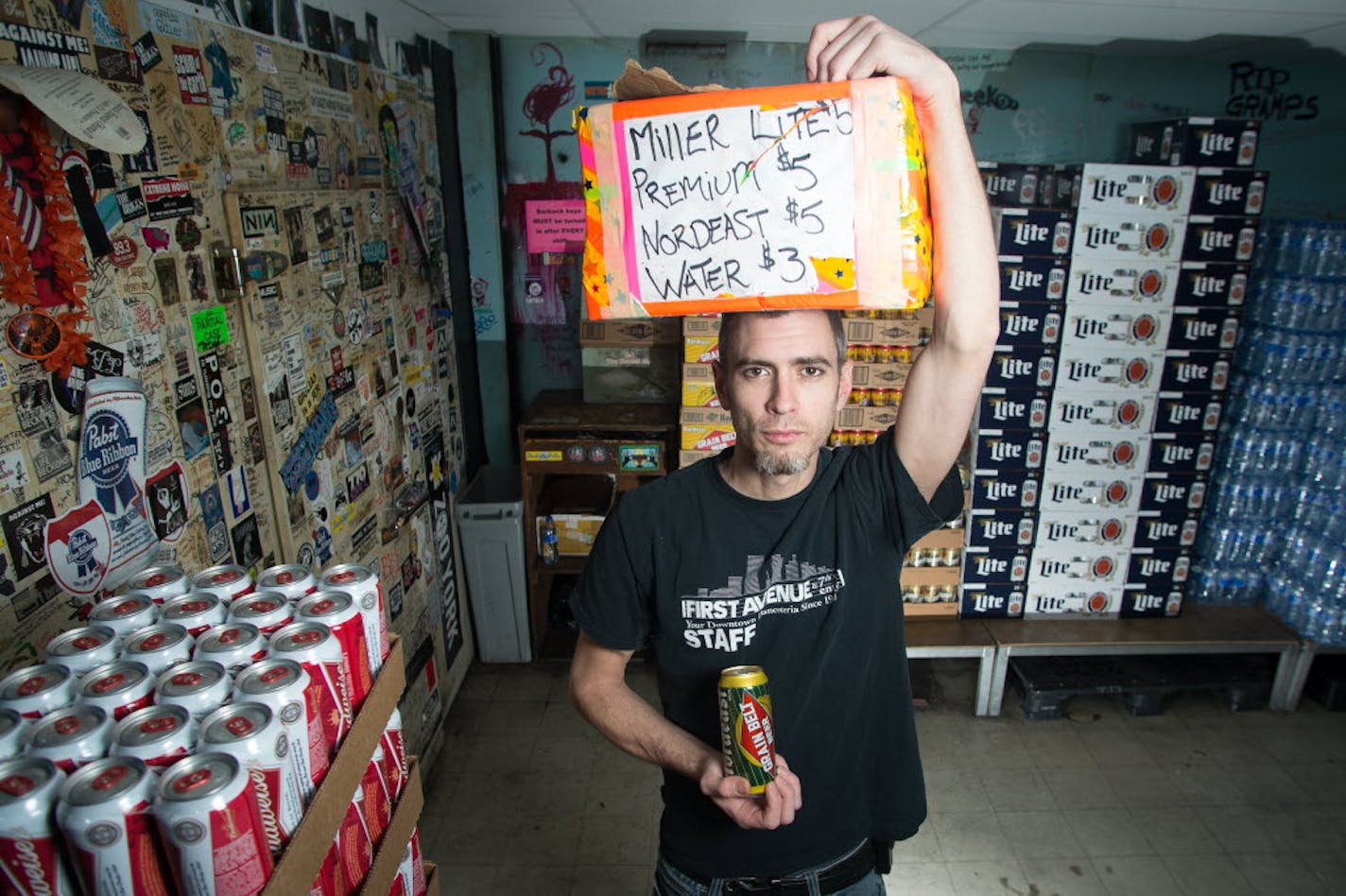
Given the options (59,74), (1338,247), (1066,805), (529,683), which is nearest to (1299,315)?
(1338,247)

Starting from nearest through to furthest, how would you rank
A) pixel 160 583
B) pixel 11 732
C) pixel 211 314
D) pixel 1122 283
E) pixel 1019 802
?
1. pixel 11 732
2. pixel 160 583
3. pixel 211 314
4. pixel 1019 802
5. pixel 1122 283

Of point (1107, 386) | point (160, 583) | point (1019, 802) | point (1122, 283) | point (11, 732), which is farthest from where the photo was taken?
point (1107, 386)

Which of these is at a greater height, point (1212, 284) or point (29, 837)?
point (1212, 284)

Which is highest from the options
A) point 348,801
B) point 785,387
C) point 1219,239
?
point 1219,239

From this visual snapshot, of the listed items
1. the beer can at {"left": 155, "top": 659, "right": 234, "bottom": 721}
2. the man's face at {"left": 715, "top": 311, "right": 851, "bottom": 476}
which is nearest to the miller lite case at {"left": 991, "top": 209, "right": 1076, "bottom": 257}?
the man's face at {"left": 715, "top": 311, "right": 851, "bottom": 476}

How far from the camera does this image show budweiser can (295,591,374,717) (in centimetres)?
124

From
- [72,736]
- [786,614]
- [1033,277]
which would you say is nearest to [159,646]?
[72,736]

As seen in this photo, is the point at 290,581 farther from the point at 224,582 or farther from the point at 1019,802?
the point at 1019,802

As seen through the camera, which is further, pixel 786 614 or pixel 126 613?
pixel 786 614

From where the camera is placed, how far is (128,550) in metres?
1.59

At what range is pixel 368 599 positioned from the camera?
135 centimetres

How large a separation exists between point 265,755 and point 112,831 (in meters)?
0.18

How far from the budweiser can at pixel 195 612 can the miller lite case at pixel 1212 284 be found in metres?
4.04

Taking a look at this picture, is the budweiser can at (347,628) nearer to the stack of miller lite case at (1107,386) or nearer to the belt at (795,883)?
the belt at (795,883)
